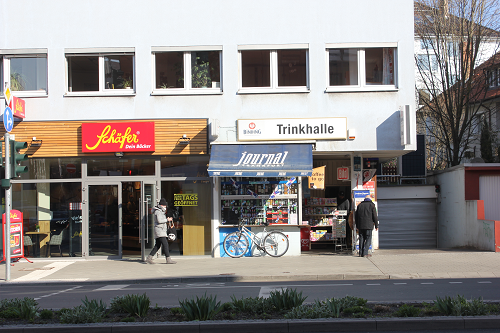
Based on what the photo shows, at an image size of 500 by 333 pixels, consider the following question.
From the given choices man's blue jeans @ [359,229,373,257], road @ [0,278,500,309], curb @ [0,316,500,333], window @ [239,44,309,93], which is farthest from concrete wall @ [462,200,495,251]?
curb @ [0,316,500,333]

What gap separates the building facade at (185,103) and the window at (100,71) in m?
0.03

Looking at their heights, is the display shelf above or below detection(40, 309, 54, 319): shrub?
above

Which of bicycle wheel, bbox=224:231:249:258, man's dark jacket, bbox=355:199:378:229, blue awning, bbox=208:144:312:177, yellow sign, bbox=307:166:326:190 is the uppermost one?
blue awning, bbox=208:144:312:177

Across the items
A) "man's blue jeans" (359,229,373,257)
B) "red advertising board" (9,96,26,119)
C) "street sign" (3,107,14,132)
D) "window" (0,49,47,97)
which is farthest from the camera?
"window" (0,49,47,97)

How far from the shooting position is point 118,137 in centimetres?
1414

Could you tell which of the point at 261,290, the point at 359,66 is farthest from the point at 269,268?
the point at 359,66

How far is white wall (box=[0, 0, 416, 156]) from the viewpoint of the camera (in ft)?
46.4

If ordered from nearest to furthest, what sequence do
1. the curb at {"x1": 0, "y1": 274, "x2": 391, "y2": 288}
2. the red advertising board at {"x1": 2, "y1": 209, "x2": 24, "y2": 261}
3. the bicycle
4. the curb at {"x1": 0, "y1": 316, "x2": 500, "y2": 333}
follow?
1. the curb at {"x1": 0, "y1": 316, "x2": 500, "y2": 333}
2. the curb at {"x1": 0, "y1": 274, "x2": 391, "y2": 288}
3. the red advertising board at {"x1": 2, "y1": 209, "x2": 24, "y2": 261}
4. the bicycle

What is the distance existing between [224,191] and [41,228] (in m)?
5.83

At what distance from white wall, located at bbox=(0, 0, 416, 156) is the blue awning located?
0.65m

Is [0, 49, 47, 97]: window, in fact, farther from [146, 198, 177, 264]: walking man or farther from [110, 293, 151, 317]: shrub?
[110, 293, 151, 317]: shrub

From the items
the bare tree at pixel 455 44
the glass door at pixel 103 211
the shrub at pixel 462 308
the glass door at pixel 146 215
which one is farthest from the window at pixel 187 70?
the bare tree at pixel 455 44

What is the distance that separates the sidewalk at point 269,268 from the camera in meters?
11.1

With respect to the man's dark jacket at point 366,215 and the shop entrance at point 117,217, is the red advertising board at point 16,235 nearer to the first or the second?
the shop entrance at point 117,217
